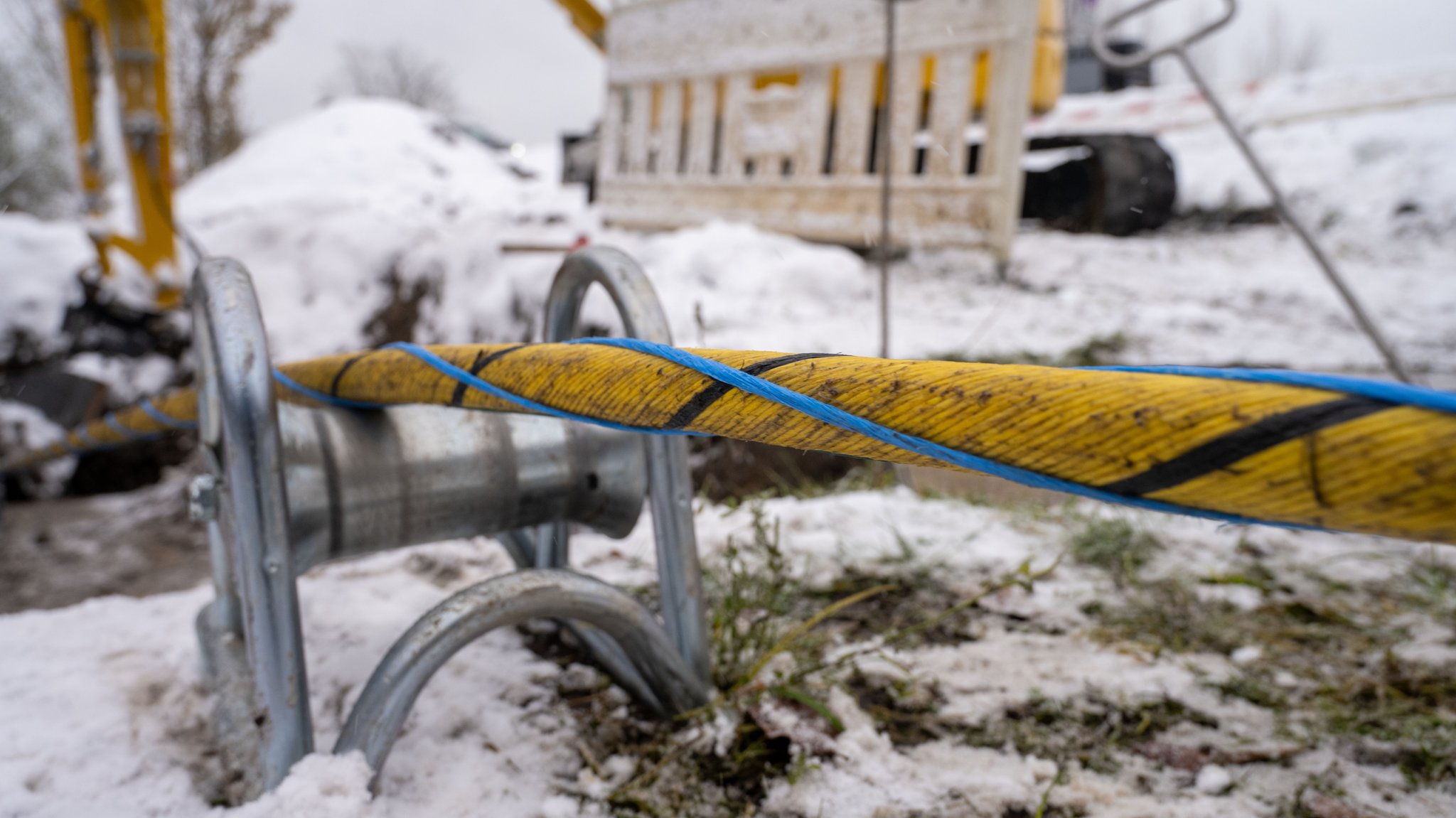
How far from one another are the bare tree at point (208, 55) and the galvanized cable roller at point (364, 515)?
1725 centimetres

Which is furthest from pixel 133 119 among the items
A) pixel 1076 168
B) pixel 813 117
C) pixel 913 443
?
pixel 1076 168

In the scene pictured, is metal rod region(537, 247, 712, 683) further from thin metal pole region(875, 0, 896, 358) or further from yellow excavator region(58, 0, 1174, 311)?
yellow excavator region(58, 0, 1174, 311)

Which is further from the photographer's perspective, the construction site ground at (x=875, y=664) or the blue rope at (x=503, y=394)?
the construction site ground at (x=875, y=664)

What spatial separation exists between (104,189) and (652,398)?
696 centimetres

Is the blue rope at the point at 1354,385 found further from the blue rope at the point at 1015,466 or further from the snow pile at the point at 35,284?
the snow pile at the point at 35,284

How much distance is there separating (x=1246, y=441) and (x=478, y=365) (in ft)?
2.38

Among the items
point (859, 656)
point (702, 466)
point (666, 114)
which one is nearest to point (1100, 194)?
point (666, 114)

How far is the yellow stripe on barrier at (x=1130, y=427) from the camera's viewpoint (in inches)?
16.1

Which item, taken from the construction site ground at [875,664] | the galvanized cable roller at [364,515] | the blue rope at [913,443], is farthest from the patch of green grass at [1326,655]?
the blue rope at [913,443]

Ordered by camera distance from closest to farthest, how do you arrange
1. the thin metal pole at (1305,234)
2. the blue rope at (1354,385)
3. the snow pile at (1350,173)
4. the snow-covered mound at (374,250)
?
1. the blue rope at (1354,385)
2. the thin metal pole at (1305,234)
3. the snow-covered mound at (374,250)
4. the snow pile at (1350,173)

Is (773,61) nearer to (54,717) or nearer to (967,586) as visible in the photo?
(967,586)

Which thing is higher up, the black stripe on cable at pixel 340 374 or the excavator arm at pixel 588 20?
the excavator arm at pixel 588 20

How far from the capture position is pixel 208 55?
15.4m

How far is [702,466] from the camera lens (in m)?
3.04
